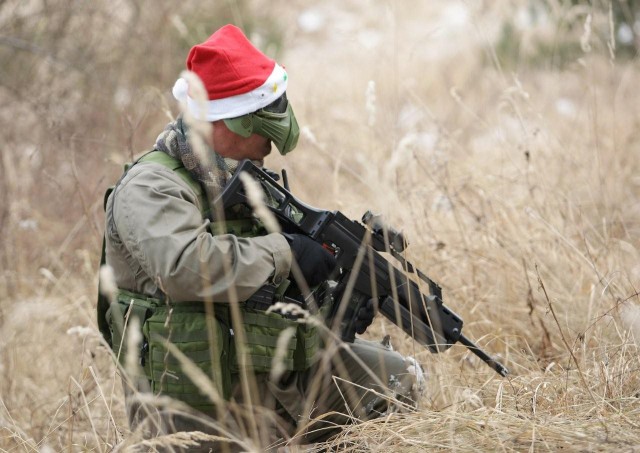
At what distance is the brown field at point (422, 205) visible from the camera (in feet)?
7.71

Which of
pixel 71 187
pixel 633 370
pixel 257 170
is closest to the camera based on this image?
pixel 633 370

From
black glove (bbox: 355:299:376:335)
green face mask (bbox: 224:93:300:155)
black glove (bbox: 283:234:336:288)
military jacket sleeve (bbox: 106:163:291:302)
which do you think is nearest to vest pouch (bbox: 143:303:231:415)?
military jacket sleeve (bbox: 106:163:291:302)

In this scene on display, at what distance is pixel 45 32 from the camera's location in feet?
17.5

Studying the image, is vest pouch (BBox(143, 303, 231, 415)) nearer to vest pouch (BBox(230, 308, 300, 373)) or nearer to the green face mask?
vest pouch (BBox(230, 308, 300, 373))

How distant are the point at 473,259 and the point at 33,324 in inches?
92.2

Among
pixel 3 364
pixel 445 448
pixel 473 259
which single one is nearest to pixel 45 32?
pixel 3 364

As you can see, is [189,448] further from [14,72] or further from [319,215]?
[14,72]

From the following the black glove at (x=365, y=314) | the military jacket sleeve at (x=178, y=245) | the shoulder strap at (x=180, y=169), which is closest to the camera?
the military jacket sleeve at (x=178, y=245)

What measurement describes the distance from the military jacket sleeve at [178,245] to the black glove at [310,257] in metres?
0.04

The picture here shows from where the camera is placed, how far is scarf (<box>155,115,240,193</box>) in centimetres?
244

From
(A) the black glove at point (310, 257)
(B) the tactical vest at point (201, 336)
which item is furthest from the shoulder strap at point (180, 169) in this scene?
(A) the black glove at point (310, 257)

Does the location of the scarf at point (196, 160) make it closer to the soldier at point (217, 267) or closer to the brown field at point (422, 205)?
the soldier at point (217, 267)

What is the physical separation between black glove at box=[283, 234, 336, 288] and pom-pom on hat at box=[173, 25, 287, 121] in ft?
1.46

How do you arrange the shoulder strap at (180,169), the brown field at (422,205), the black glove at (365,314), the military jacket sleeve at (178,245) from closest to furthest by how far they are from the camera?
the military jacket sleeve at (178,245)
the brown field at (422,205)
the shoulder strap at (180,169)
the black glove at (365,314)
